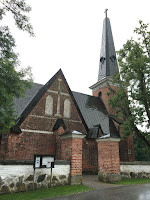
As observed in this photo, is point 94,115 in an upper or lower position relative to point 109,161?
upper

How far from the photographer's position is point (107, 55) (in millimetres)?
25062

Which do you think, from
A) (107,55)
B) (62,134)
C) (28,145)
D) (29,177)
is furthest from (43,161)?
(107,55)

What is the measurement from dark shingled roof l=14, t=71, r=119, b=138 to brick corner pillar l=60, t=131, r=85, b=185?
4.49 metres

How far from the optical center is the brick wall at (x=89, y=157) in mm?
13601

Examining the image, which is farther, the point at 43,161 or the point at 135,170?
the point at 135,170

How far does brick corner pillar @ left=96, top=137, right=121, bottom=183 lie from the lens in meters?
8.91

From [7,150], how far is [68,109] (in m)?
5.90

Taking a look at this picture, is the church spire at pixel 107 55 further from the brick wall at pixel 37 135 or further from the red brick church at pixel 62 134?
the brick wall at pixel 37 135

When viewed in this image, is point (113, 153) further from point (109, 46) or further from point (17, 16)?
point (109, 46)

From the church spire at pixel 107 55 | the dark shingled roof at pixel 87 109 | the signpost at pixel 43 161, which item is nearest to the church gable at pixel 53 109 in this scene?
the dark shingled roof at pixel 87 109

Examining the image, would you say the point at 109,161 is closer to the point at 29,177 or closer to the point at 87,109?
the point at 29,177

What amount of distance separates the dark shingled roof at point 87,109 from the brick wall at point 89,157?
71cm

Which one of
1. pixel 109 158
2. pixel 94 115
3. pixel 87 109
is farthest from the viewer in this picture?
pixel 87 109

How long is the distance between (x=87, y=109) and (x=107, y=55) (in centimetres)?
1079
